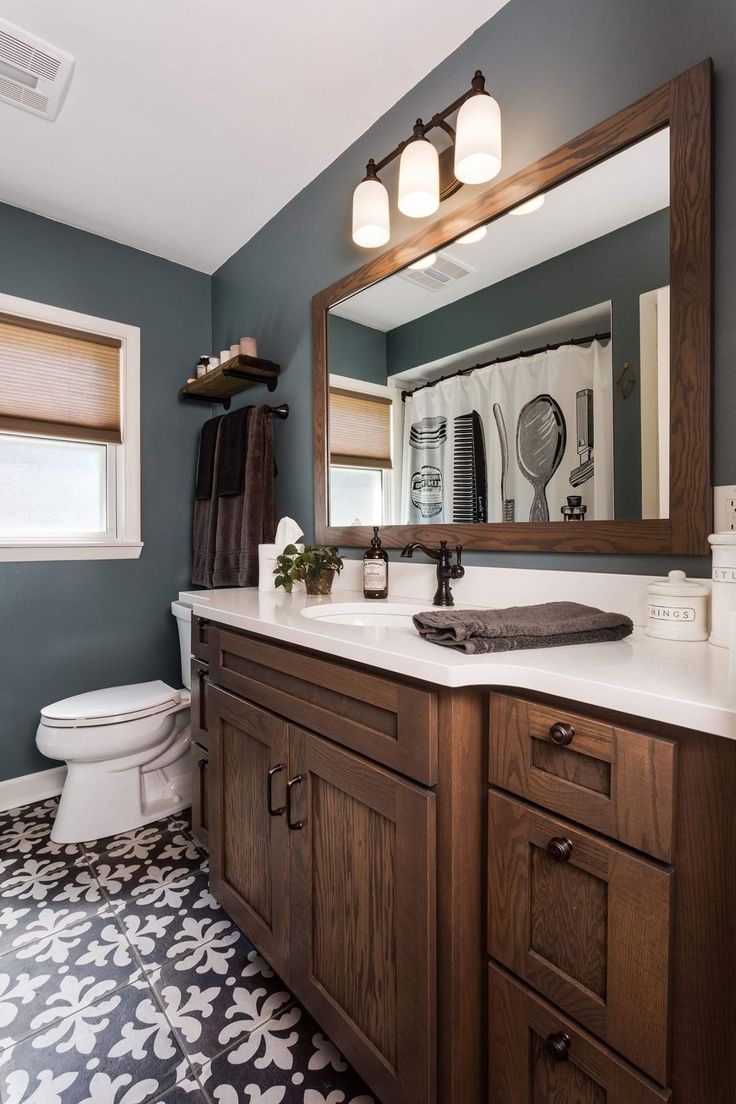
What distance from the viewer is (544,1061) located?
78 cm

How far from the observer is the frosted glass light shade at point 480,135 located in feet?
4.16

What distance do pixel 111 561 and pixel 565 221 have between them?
2182 mm

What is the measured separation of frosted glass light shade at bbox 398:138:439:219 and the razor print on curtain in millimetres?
468

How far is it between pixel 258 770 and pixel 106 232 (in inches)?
93.6

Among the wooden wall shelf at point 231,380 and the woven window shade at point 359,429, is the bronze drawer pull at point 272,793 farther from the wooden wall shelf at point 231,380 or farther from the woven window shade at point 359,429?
the wooden wall shelf at point 231,380

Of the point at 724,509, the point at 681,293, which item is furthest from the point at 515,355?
the point at 724,509

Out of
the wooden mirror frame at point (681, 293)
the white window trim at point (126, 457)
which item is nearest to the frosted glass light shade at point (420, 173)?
the wooden mirror frame at point (681, 293)

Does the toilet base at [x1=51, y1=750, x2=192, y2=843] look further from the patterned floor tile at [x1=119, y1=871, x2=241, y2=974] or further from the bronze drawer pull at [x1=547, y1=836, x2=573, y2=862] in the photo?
the bronze drawer pull at [x1=547, y1=836, x2=573, y2=862]

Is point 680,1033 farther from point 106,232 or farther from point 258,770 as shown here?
point 106,232

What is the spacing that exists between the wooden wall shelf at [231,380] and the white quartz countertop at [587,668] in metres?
1.39

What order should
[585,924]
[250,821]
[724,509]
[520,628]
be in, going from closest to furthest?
[585,924] → [520,628] → [724,509] → [250,821]

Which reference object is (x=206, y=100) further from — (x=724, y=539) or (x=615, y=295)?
(x=724, y=539)

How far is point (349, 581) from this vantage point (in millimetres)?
1883

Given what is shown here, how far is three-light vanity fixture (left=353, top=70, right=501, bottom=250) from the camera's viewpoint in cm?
127
